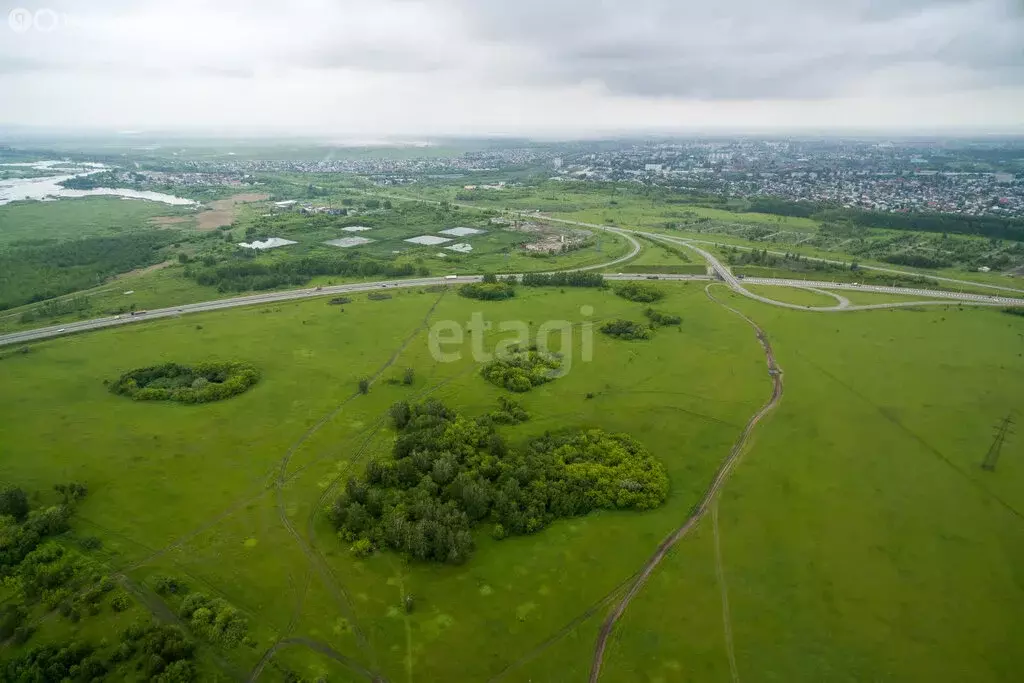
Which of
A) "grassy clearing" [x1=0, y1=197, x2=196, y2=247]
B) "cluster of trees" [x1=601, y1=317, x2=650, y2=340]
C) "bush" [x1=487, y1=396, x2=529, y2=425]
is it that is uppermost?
"grassy clearing" [x1=0, y1=197, x2=196, y2=247]

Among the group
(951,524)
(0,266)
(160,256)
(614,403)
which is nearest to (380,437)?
(614,403)

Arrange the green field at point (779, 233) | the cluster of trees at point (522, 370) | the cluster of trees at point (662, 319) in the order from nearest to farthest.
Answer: the cluster of trees at point (522, 370) < the cluster of trees at point (662, 319) < the green field at point (779, 233)

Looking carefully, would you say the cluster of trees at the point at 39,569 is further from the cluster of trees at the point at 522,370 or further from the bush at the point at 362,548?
the cluster of trees at the point at 522,370

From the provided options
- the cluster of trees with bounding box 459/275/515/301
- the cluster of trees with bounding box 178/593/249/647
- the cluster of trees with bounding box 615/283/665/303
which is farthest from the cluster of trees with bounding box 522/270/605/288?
the cluster of trees with bounding box 178/593/249/647

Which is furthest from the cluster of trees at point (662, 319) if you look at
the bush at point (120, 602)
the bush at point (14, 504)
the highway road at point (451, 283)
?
the bush at point (14, 504)

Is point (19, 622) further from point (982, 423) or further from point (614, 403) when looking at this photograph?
point (982, 423)

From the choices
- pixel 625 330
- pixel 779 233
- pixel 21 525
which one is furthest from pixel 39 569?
pixel 779 233

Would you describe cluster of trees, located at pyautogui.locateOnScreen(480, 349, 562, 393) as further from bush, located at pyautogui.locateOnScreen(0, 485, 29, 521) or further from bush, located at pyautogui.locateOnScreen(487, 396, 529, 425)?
bush, located at pyautogui.locateOnScreen(0, 485, 29, 521)
